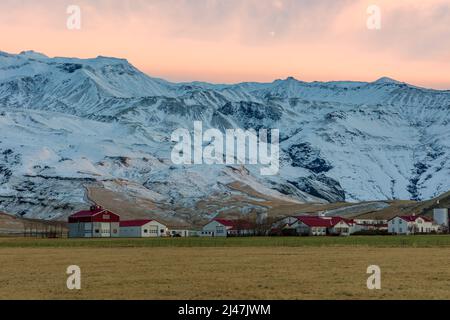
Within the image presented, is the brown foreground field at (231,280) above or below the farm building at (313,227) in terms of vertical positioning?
below

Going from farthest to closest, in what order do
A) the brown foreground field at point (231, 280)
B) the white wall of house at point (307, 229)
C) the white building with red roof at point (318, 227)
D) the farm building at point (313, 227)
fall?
the white building with red roof at point (318, 227) < the farm building at point (313, 227) < the white wall of house at point (307, 229) < the brown foreground field at point (231, 280)

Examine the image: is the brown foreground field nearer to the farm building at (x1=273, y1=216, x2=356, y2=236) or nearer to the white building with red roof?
the farm building at (x1=273, y1=216, x2=356, y2=236)

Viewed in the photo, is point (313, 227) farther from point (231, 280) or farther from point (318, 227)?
point (231, 280)

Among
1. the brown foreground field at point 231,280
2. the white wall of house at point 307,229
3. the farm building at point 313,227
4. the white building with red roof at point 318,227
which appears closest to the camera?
the brown foreground field at point 231,280

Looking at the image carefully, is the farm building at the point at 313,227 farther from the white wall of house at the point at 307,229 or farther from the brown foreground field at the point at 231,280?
the brown foreground field at the point at 231,280

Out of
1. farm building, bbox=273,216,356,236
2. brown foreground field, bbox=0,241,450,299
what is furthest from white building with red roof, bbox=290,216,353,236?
brown foreground field, bbox=0,241,450,299

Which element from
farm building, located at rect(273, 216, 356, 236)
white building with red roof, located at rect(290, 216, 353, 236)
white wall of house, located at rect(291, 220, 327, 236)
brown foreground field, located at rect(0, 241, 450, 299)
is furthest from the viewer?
white building with red roof, located at rect(290, 216, 353, 236)

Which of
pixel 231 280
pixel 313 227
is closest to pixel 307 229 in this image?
pixel 313 227

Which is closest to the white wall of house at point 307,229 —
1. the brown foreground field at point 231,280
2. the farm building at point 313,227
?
the farm building at point 313,227

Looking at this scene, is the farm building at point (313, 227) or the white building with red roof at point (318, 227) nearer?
the farm building at point (313, 227)

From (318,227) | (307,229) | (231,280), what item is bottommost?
(231,280)

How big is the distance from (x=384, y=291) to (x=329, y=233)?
154806 millimetres
